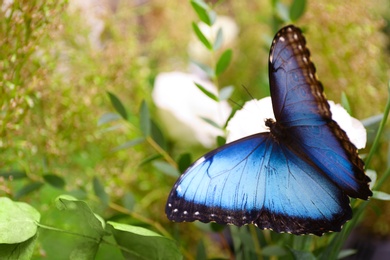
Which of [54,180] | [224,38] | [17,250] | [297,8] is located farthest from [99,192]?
[224,38]

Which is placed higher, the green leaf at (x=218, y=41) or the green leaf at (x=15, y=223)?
the green leaf at (x=218, y=41)

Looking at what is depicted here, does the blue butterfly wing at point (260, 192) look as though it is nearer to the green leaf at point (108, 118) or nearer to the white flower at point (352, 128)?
the white flower at point (352, 128)

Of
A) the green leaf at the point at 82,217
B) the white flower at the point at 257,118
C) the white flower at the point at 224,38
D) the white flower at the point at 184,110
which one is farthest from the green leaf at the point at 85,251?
the white flower at the point at 224,38

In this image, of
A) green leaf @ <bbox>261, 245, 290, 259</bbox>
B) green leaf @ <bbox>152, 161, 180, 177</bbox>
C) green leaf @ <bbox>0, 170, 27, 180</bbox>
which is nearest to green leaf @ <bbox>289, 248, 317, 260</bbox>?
green leaf @ <bbox>261, 245, 290, 259</bbox>

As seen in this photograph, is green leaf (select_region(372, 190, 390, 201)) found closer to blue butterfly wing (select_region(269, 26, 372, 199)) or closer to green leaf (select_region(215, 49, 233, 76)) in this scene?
blue butterfly wing (select_region(269, 26, 372, 199))

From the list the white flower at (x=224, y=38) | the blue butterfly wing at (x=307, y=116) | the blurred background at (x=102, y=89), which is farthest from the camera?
the white flower at (x=224, y=38)

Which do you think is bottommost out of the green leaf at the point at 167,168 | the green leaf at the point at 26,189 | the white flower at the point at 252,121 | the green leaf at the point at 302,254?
the green leaf at the point at 26,189
